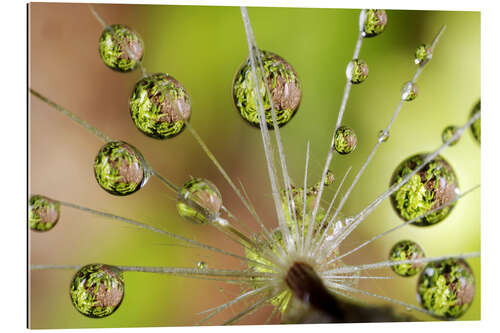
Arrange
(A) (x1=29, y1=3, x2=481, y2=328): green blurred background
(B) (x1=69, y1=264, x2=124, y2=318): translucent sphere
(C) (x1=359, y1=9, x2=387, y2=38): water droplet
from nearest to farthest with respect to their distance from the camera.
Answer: (B) (x1=69, y1=264, x2=124, y2=318): translucent sphere
(A) (x1=29, y1=3, x2=481, y2=328): green blurred background
(C) (x1=359, y1=9, x2=387, y2=38): water droplet

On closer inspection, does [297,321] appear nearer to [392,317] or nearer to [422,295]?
[392,317]

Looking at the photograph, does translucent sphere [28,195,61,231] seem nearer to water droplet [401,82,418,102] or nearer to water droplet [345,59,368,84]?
water droplet [345,59,368,84]

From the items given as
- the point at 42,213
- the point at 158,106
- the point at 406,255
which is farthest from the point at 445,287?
the point at 42,213

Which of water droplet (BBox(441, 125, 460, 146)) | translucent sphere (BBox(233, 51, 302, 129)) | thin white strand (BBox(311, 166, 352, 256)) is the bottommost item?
thin white strand (BBox(311, 166, 352, 256))

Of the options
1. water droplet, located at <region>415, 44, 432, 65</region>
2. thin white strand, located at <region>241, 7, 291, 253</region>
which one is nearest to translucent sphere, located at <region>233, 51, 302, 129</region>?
thin white strand, located at <region>241, 7, 291, 253</region>

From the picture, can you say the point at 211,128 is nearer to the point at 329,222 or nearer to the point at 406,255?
the point at 329,222

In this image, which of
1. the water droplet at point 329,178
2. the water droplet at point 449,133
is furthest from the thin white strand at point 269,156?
the water droplet at point 449,133
